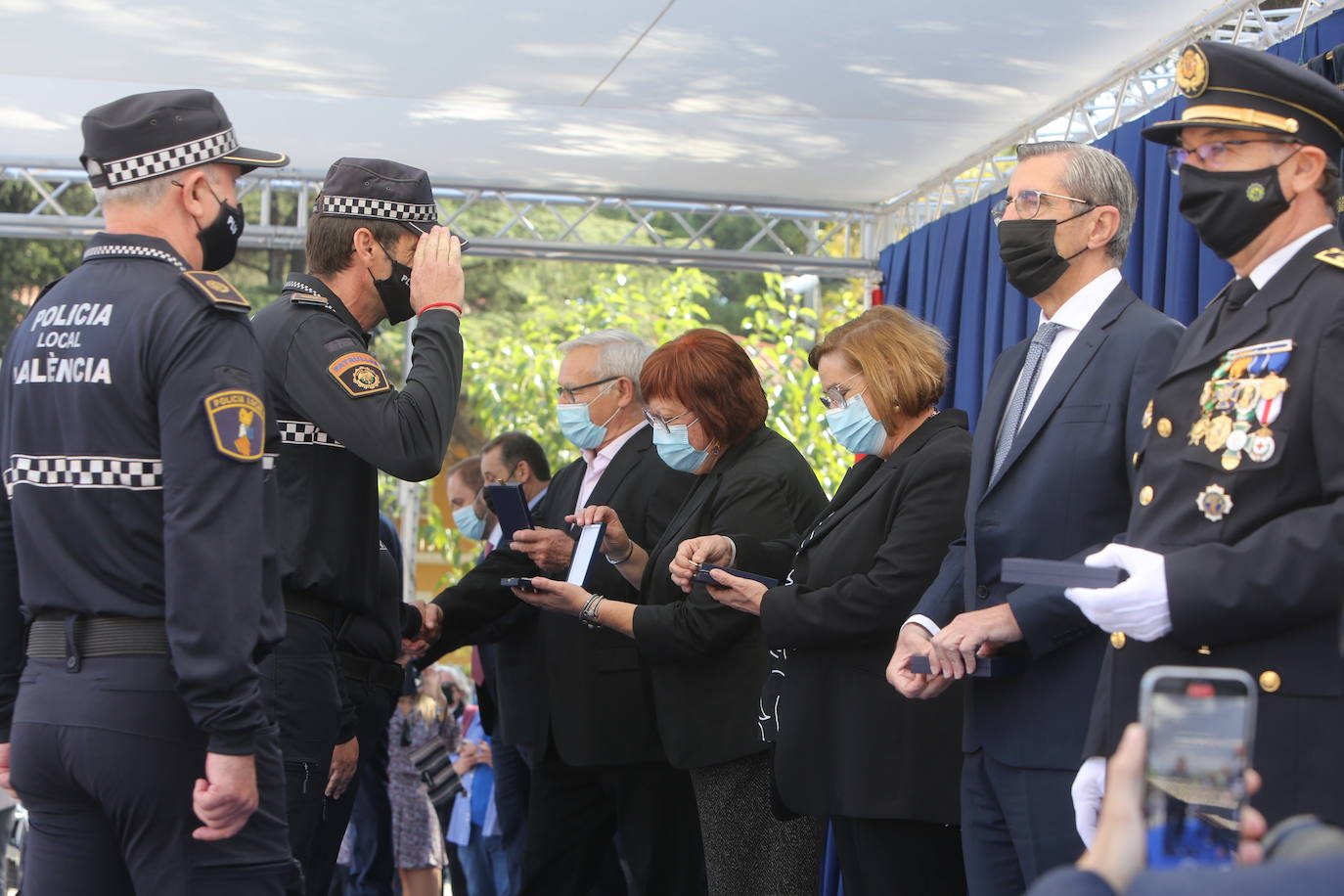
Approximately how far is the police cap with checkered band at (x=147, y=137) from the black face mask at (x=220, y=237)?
0.09m

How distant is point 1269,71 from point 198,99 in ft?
5.65

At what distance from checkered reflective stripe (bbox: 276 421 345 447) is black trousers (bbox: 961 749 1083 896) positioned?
4.72ft

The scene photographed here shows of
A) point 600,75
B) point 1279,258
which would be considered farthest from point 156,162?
point 600,75

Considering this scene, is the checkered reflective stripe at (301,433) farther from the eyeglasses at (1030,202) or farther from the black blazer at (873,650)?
the eyeglasses at (1030,202)

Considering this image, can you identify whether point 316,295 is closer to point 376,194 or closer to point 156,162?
point 376,194

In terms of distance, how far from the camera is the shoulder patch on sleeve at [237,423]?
219 cm

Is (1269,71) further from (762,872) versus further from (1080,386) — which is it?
(762,872)

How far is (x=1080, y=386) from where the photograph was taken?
2.47 meters

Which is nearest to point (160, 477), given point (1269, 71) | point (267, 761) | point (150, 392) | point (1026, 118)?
point (150, 392)

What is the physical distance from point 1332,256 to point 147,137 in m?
1.85

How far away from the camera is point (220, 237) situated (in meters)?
2.47

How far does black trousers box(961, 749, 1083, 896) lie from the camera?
7.71 feet

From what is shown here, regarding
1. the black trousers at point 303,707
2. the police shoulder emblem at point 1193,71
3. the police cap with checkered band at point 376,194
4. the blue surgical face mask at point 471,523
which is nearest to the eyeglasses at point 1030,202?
the police shoulder emblem at point 1193,71

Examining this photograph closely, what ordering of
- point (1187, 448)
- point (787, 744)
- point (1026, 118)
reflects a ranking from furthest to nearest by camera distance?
point (1026, 118)
point (787, 744)
point (1187, 448)
